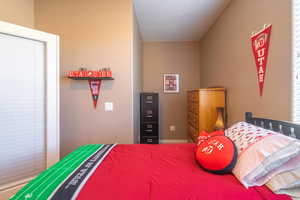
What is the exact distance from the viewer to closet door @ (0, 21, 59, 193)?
1505 mm

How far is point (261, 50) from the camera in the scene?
1.47 metres

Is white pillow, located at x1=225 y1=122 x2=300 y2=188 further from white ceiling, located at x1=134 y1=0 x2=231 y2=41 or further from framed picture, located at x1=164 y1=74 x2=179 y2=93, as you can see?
framed picture, located at x1=164 y1=74 x2=179 y2=93

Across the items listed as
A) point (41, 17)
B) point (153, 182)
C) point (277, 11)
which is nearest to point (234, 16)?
point (277, 11)

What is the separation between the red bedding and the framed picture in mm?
2609

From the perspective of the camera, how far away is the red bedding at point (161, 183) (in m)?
0.73

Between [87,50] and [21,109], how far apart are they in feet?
3.69

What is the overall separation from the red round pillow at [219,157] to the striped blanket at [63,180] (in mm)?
815

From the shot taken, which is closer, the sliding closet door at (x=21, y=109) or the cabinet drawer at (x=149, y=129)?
the sliding closet door at (x=21, y=109)

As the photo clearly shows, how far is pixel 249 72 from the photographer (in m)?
1.70

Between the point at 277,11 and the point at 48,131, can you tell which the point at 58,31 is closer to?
the point at 48,131

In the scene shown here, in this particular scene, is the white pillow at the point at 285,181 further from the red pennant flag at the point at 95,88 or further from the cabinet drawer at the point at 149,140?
the cabinet drawer at the point at 149,140

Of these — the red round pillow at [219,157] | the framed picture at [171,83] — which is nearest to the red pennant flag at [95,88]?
the red round pillow at [219,157]

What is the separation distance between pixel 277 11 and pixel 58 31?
2702 mm

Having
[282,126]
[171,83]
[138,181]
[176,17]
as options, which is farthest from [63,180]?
[171,83]
